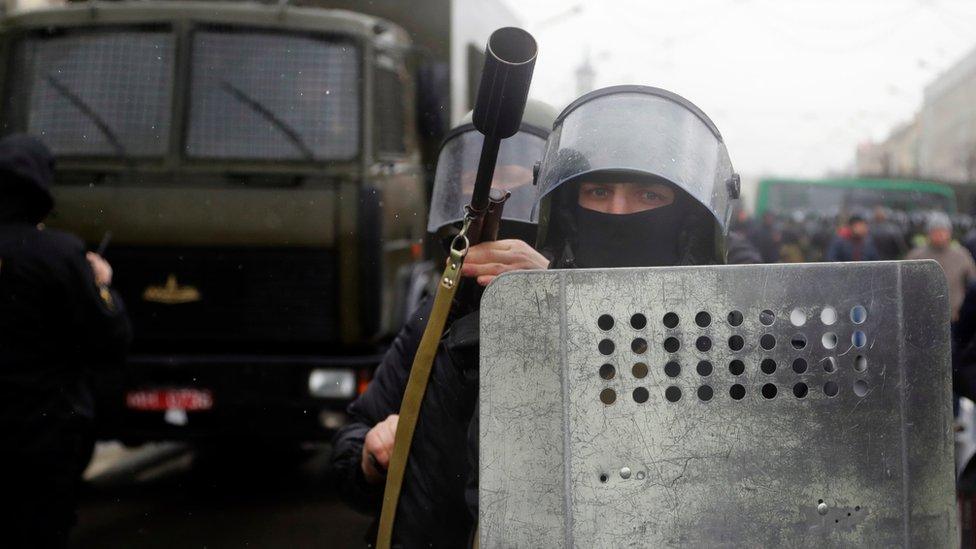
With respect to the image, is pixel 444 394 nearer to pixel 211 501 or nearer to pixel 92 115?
pixel 92 115

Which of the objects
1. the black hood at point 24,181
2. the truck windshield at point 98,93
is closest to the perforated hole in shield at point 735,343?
the black hood at point 24,181

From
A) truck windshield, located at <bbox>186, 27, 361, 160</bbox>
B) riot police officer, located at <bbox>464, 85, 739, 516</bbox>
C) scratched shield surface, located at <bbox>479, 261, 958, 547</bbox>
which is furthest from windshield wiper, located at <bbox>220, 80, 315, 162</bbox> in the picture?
scratched shield surface, located at <bbox>479, 261, 958, 547</bbox>

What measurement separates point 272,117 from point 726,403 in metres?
4.40

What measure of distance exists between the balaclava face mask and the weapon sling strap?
10.9 inches

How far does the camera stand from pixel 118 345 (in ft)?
11.5

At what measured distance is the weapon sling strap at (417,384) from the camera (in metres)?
1.71

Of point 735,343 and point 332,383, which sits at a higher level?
point 735,343

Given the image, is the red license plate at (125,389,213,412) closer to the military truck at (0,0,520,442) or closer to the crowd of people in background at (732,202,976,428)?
the military truck at (0,0,520,442)

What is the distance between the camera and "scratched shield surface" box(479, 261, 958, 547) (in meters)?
1.24

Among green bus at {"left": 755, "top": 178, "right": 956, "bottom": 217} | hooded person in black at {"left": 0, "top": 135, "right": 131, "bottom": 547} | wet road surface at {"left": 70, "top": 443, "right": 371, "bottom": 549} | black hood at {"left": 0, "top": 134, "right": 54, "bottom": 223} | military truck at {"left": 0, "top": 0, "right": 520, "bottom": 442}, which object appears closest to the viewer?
hooded person in black at {"left": 0, "top": 135, "right": 131, "bottom": 547}

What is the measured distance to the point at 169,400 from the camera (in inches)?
211

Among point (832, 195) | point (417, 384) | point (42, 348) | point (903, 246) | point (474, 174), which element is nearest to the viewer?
point (417, 384)

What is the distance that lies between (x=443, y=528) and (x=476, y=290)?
17.5 inches

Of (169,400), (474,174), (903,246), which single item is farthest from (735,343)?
(903,246)
